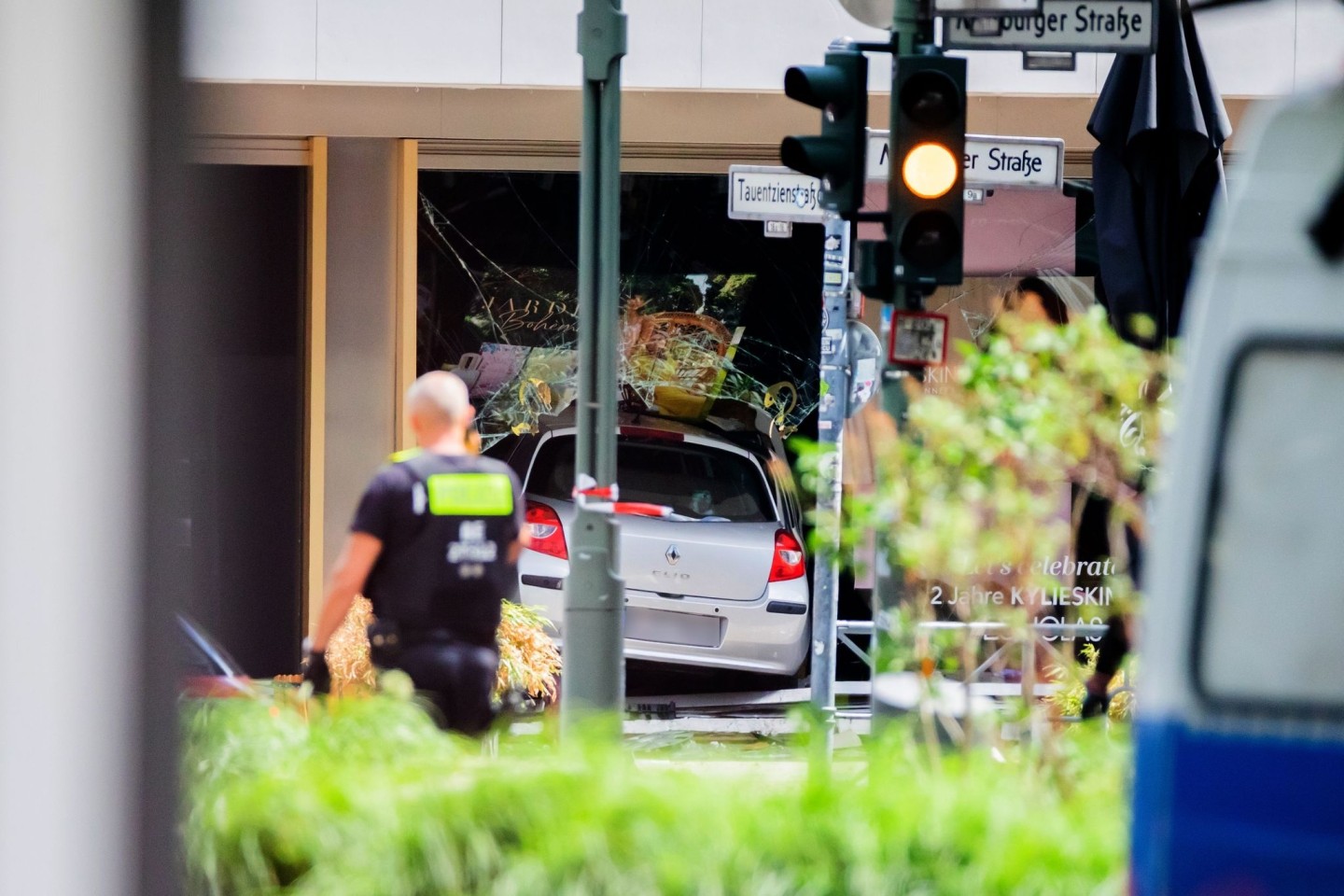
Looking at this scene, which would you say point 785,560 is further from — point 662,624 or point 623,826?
point 623,826

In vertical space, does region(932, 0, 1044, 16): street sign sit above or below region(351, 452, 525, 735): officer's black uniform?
above

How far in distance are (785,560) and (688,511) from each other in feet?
2.20

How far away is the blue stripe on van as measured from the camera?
106 inches

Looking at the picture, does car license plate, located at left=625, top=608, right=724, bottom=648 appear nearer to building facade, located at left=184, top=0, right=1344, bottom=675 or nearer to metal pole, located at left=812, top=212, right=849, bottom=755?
metal pole, located at left=812, top=212, right=849, bottom=755

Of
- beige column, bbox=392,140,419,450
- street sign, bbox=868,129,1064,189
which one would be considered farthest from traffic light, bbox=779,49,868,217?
beige column, bbox=392,140,419,450

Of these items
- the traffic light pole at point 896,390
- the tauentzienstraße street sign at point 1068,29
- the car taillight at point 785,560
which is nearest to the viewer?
the traffic light pole at point 896,390

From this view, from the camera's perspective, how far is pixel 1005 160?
23.2 feet

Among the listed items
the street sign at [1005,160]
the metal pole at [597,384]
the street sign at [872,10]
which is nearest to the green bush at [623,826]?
the metal pole at [597,384]

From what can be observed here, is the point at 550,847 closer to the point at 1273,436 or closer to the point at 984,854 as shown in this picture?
the point at 984,854

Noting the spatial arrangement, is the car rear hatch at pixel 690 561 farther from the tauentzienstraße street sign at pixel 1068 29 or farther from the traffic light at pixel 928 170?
the tauentzienstraße street sign at pixel 1068 29

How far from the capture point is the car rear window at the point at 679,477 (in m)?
9.53

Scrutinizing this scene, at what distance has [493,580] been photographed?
555 cm

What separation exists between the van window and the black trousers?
3101 mm

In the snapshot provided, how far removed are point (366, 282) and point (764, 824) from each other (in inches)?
275
